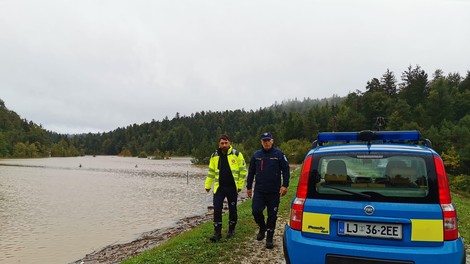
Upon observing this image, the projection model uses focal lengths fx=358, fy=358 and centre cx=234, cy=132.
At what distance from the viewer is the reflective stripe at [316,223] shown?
4.47 metres

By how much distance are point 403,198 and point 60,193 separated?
30.0 m

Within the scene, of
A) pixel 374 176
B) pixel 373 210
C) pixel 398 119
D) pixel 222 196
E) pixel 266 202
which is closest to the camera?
pixel 373 210

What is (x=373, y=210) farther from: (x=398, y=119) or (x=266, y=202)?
(x=398, y=119)

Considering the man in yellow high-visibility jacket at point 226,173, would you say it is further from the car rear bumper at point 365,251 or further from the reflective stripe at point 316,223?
the reflective stripe at point 316,223

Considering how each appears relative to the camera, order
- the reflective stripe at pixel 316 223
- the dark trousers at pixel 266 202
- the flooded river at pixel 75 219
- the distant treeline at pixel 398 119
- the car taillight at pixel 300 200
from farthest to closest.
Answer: the distant treeline at pixel 398 119 < the flooded river at pixel 75 219 < the dark trousers at pixel 266 202 < the car taillight at pixel 300 200 < the reflective stripe at pixel 316 223

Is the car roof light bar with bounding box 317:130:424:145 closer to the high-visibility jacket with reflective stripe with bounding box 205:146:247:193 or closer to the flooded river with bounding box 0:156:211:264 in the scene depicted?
the high-visibility jacket with reflective stripe with bounding box 205:146:247:193

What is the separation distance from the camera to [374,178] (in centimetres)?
449

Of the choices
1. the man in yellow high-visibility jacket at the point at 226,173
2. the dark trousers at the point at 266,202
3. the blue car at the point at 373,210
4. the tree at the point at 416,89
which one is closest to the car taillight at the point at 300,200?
the blue car at the point at 373,210

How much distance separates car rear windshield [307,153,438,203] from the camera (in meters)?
4.24

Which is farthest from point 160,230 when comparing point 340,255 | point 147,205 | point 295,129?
point 295,129

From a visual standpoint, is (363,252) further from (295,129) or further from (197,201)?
(295,129)

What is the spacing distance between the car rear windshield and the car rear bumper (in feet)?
1.79

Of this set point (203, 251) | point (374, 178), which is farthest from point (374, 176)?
point (203, 251)

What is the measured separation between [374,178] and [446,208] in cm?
83
